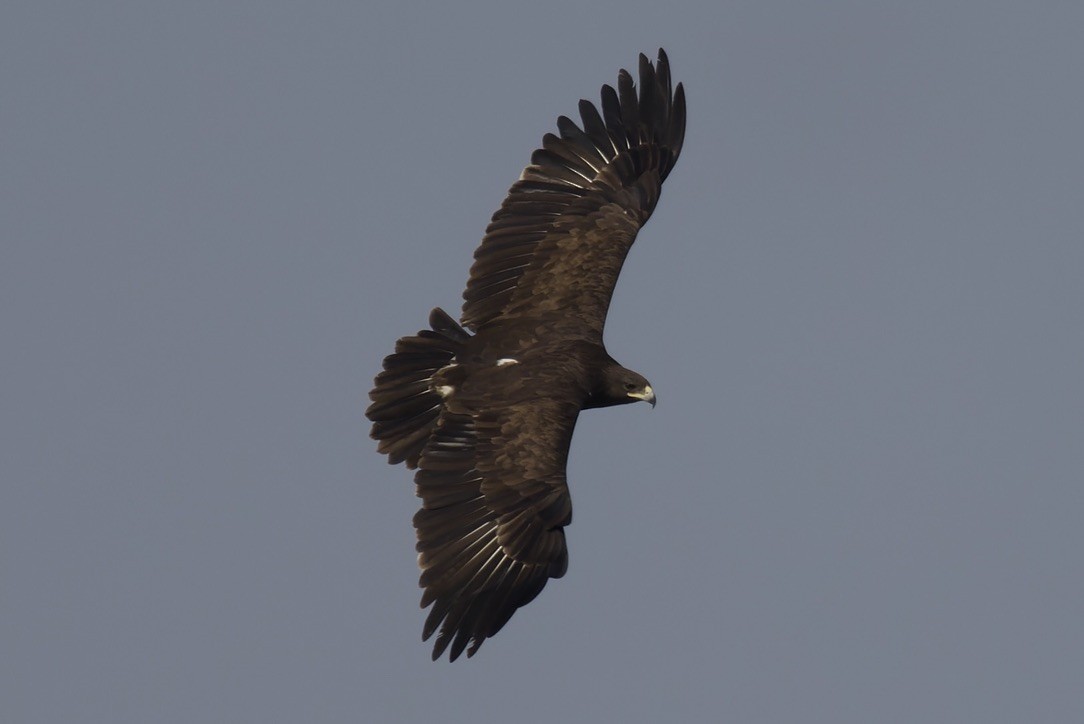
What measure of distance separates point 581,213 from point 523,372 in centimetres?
213

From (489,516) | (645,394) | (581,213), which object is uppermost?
(581,213)

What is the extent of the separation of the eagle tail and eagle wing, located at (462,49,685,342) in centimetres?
64

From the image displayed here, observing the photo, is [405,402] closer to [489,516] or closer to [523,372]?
[523,372]

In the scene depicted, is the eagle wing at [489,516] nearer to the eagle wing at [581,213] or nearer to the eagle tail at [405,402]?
the eagle tail at [405,402]

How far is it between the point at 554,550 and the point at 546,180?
4203 millimetres

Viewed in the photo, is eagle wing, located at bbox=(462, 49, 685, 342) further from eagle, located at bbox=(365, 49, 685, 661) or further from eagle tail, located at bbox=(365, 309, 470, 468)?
eagle tail, located at bbox=(365, 309, 470, 468)

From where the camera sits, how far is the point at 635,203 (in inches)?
759

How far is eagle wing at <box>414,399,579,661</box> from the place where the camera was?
1606 centimetres

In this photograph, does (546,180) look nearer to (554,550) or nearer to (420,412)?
(420,412)

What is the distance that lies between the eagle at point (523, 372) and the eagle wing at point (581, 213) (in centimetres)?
1

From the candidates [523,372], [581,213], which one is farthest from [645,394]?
[581,213]

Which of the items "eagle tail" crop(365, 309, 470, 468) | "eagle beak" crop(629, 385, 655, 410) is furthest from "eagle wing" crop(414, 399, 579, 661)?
"eagle beak" crop(629, 385, 655, 410)

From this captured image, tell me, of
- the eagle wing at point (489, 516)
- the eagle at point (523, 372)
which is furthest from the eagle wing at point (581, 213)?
the eagle wing at point (489, 516)

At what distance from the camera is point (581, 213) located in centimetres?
1888
